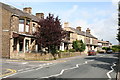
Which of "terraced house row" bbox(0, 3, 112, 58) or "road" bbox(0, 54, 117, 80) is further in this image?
"terraced house row" bbox(0, 3, 112, 58)

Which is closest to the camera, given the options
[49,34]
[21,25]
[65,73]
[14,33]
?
[65,73]

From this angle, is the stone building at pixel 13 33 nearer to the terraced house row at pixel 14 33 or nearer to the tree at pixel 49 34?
the terraced house row at pixel 14 33

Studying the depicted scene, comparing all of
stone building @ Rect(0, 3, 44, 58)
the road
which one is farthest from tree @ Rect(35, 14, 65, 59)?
the road

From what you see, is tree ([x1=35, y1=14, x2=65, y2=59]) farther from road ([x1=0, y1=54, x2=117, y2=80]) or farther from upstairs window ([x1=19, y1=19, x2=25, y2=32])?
road ([x1=0, y1=54, x2=117, y2=80])

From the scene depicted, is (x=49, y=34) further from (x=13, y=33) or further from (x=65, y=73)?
(x=65, y=73)

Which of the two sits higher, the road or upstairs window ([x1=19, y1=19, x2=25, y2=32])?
upstairs window ([x1=19, y1=19, x2=25, y2=32])

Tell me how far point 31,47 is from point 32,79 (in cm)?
2333

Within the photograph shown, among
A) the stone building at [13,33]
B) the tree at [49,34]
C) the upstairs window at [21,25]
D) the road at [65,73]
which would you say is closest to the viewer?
the road at [65,73]

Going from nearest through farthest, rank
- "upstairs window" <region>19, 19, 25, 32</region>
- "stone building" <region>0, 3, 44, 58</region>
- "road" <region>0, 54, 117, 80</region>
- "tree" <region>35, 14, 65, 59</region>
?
1. "road" <region>0, 54, 117, 80</region>
2. "stone building" <region>0, 3, 44, 58</region>
3. "tree" <region>35, 14, 65, 59</region>
4. "upstairs window" <region>19, 19, 25, 32</region>

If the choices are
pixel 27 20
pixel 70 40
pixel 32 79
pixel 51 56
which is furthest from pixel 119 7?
pixel 70 40

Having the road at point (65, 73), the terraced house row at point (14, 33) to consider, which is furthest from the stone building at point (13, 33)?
the road at point (65, 73)

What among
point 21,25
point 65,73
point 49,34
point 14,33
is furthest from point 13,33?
point 65,73

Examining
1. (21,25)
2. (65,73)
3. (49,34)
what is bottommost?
(65,73)

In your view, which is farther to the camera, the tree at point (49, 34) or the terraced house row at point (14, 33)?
the tree at point (49, 34)
